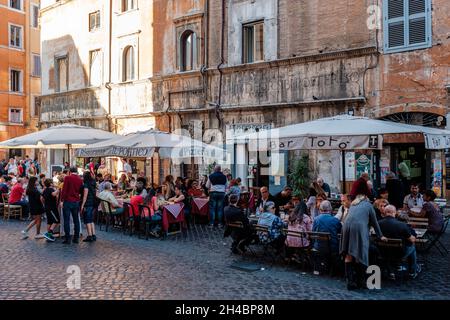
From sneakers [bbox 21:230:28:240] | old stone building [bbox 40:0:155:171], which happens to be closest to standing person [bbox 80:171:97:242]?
sneakers [bbox 21:230:28:240]

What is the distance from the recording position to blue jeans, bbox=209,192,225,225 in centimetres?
1308

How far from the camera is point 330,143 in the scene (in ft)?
31.6

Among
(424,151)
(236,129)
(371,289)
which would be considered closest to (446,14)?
(424,151)

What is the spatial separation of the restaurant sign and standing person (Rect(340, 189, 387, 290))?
2.92 meters

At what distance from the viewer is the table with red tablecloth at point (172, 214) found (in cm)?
1128

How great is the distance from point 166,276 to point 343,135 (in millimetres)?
4324

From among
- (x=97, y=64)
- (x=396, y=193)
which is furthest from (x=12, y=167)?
Answer: (x=396, y=193)

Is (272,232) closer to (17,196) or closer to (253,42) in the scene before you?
(17,196)

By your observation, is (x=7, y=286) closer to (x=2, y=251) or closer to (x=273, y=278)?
(x=2, y=251)

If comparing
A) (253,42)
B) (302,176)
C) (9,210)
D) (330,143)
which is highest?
(253,42)

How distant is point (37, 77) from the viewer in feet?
131

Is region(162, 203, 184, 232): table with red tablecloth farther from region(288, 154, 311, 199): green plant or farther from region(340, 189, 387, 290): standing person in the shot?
region(288, 154, 311, 199): green plant

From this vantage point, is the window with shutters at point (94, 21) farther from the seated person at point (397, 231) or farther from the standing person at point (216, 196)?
the seated person at point (397, 231)
